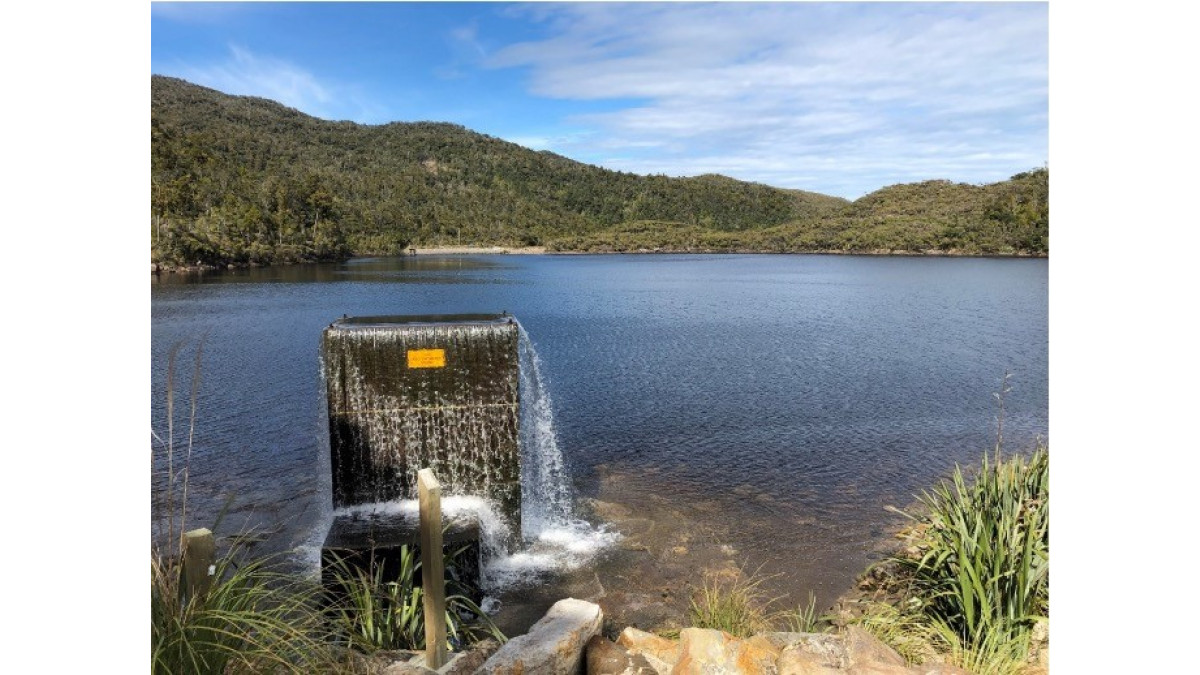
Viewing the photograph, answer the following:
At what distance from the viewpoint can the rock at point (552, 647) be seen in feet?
11.6

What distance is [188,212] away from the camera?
63.1m

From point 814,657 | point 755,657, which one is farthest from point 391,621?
point 814,657

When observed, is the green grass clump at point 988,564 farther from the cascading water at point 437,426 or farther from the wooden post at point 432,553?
the cascading water at point 437,426

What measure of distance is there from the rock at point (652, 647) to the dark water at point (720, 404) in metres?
2.06

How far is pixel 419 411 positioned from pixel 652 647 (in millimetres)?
4319

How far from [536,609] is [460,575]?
0.78m

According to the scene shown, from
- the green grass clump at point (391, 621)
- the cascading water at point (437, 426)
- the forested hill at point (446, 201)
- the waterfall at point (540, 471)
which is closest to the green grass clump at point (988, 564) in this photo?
the green grass clump at point (391, 621)

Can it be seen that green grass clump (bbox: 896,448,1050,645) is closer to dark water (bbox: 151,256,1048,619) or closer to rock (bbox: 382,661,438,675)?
dark water (bbox: 151,256,1048,619)

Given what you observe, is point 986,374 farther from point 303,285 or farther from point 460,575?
point 303,285

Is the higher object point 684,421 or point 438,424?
point 438,424

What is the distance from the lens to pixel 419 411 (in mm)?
7480

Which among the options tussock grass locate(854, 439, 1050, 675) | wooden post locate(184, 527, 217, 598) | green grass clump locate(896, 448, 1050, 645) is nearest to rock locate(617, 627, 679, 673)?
tussock grass locate(854, 439, 1050, 675)
